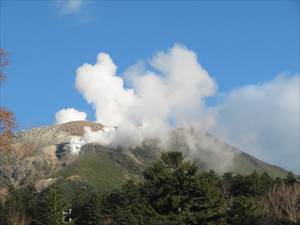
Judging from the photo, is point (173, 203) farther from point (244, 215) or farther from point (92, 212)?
point (92, 212)

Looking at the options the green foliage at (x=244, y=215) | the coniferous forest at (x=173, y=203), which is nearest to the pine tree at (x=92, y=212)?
the coniferous forest at (x=173, y=203)

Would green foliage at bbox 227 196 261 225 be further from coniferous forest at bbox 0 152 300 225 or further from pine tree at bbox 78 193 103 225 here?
pine tree at bbox 78 193 103 225

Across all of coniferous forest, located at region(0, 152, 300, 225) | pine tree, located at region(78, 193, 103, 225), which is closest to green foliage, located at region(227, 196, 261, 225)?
coniferous forest, located at region(0, 152, 300, 225)

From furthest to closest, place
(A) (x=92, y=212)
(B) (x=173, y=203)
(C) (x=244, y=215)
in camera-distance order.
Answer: (A) (x=92, y=212), (C) (x=244, y=215), (B) (x=173, y=203)

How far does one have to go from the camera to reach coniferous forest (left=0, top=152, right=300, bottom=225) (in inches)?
1720

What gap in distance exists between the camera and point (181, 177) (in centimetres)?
4441

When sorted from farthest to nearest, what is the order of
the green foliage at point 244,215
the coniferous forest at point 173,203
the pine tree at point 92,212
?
the pine tree at point 92,212 → the green foliage at point 244,215 → the coniferous forest at point 173,203

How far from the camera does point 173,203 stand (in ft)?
141

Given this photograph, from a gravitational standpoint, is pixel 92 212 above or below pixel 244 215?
above

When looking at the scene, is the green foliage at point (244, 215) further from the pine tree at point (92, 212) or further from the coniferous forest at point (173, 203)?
the pine tree at point (92, 212)

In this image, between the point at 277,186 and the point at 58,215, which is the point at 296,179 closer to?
the point at 277,186

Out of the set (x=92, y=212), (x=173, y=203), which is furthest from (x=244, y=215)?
(x=92, y=212)

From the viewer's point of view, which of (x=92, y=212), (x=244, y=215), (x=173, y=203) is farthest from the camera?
(x=92, y=212)

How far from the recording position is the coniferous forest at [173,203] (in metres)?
43.7
